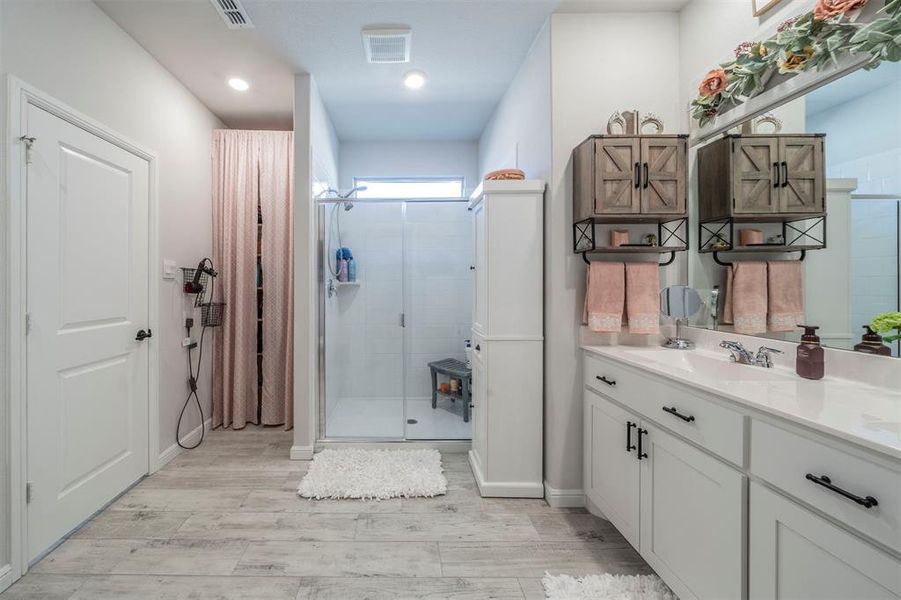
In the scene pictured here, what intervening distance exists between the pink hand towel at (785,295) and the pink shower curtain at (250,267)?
309 cm

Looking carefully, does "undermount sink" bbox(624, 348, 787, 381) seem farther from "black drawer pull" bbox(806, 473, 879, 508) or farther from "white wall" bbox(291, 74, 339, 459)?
"white wall" bbox(291, 74, 339, 459)

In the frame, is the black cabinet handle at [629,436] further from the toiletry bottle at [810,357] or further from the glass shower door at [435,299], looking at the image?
the glass shower door at [435,299]

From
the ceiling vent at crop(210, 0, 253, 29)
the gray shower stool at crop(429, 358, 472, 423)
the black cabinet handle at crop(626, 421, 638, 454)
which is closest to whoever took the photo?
the black cabinet handle at crop(626, 421, 638, 454)

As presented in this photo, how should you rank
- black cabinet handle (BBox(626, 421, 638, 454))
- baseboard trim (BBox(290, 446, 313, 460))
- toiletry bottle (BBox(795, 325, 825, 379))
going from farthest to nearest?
baseboard trim (BBox(290, 446, 313, 460)) < black cabinet handle (BBox(626, 421, 638, 454)) < toiletry bottle (BBox(795, 325, 825, 379))

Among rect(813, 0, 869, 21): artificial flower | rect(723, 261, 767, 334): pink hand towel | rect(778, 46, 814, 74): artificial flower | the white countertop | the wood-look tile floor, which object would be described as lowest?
the wood-look tile floor

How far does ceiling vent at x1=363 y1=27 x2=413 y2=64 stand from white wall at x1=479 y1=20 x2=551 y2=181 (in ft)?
2.50

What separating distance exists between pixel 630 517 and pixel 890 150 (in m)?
1.57

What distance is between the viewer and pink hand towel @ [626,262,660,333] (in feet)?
6.41

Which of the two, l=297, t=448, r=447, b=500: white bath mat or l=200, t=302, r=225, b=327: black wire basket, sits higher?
l=200, t=302, r=225, b=327: black wire basket

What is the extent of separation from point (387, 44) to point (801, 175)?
220cm

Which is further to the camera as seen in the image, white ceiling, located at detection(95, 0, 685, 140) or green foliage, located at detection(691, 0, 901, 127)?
white ceiling, located at detection(95, 0, 685, 140)

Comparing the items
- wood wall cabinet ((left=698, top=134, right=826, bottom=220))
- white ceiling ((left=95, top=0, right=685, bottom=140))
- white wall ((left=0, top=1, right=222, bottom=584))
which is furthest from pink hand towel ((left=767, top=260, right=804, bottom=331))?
white wall ((left=0, top=1, right=222, bottom=584))

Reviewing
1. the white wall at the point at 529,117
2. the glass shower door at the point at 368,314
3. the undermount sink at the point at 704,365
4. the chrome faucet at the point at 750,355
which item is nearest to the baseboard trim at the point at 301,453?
the glass shower door at the point at 368,314

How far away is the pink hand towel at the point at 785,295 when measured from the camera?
4.75 feet
